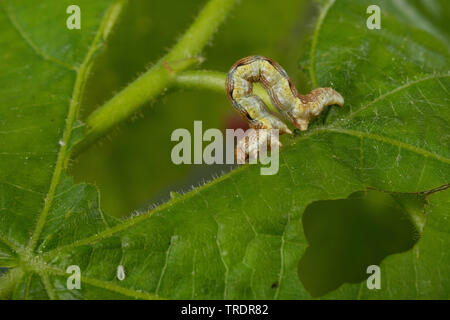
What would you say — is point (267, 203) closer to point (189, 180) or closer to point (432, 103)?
point (432, 103)

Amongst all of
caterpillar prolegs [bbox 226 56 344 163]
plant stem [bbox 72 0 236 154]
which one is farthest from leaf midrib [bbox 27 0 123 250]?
caterpillar prolegs [bbox 226 56 344 163]

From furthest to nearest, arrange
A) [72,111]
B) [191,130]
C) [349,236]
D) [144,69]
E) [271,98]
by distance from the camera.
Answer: [191,130] < [144,69] < [349,236] < [271,98] < [72,111]

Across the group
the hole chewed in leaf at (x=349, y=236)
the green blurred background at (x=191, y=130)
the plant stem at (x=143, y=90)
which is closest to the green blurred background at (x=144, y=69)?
the green blurred background at (x=191, y=130)

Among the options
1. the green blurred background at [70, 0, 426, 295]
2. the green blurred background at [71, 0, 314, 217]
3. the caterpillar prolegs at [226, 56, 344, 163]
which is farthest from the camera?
the green blurred background at [71, 0, 314, 217]

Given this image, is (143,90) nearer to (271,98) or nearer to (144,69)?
(271,98)

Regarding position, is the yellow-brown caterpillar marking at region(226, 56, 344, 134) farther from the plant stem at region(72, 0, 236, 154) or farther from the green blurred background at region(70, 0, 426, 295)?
the green blurred background at region(70, 0, 426, 295)

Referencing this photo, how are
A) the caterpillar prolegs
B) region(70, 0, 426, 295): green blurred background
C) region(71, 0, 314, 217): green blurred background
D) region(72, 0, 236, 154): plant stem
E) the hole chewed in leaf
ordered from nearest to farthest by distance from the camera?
the caterpillar prolegs
region(72, 0, 236, 154): plant stem
the hole chewed in leaf
region(70, 0, 426, 295): green blurred background
region(71, 0, 314, 217): green blurred background

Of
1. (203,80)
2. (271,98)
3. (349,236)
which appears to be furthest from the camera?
(349,236)

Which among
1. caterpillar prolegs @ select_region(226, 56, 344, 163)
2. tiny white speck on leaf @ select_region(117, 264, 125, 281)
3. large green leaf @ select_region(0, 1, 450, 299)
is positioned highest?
caterpillar prolegs @ select_region(226, 56, 344, 163)

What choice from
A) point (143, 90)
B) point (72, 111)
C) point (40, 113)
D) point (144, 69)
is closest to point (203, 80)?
point (143, 90)
